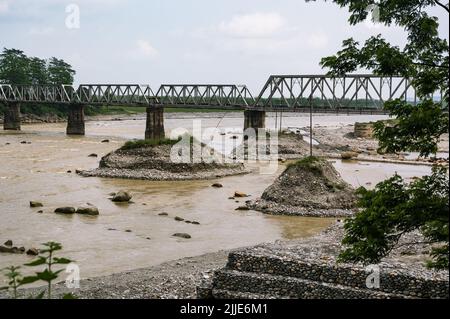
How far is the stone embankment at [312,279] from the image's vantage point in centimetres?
1409

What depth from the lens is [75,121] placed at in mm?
99125

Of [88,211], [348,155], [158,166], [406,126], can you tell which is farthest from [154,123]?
[406,126]

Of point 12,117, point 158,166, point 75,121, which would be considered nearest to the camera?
point 158,166

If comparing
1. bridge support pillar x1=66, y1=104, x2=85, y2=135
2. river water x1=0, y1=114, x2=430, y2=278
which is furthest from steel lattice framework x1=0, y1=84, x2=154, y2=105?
river water x1=0, y1=114, x2=430, y2=278

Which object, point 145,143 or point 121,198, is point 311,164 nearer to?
point 121,198

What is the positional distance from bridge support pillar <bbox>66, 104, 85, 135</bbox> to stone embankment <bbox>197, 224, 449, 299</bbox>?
8444cm

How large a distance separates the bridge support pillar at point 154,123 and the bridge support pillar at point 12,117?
34.1m

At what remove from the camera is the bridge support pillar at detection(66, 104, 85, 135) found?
97.4 m

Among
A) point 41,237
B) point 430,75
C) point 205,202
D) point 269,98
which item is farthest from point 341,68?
point 269,98

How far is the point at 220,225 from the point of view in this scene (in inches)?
1190

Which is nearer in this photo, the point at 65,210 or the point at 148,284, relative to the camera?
the point at 148,284

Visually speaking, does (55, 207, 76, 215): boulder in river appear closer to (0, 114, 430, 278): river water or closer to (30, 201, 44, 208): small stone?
(0, 114, 430, 278): river water

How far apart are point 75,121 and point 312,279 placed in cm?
8849

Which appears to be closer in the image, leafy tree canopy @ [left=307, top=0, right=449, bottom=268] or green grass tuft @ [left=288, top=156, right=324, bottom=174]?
leafy tree canopy @ [left=307, top=0, right=449, bottom=268]
